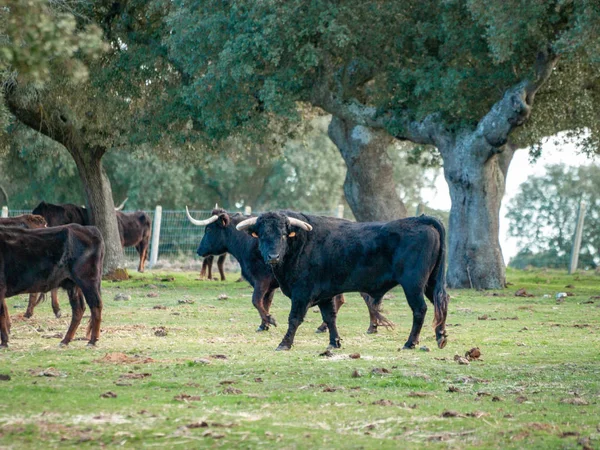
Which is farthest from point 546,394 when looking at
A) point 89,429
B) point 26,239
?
point 26,239

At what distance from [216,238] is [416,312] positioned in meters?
6.48

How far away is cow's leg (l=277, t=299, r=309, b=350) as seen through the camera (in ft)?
43.2

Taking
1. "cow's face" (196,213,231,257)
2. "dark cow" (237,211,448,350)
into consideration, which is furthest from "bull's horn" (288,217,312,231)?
"cow's face" (196,213,231,257)

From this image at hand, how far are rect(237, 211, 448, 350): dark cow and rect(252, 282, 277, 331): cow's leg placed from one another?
6.14ft

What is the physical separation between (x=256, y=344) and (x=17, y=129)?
1696 cm

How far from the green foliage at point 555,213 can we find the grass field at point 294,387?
93.0 ft

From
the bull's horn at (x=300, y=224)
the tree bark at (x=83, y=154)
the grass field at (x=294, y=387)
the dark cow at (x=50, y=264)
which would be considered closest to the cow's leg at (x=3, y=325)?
the dark cow at (x=50, y=264)

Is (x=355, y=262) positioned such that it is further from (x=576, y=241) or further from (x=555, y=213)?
(x=555, y=213)

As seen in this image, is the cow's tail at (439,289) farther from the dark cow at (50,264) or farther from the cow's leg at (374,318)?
the dark cow at (50,264)

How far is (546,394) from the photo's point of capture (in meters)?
9.77

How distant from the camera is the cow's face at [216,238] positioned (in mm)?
18719

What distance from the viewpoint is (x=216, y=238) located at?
1895 cm

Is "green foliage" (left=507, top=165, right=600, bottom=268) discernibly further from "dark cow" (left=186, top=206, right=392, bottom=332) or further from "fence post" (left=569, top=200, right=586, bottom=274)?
"dark cow" (left=186, top=206, right=392, bottom=332)

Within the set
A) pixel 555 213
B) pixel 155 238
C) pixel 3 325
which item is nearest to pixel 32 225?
pixel 3 325
